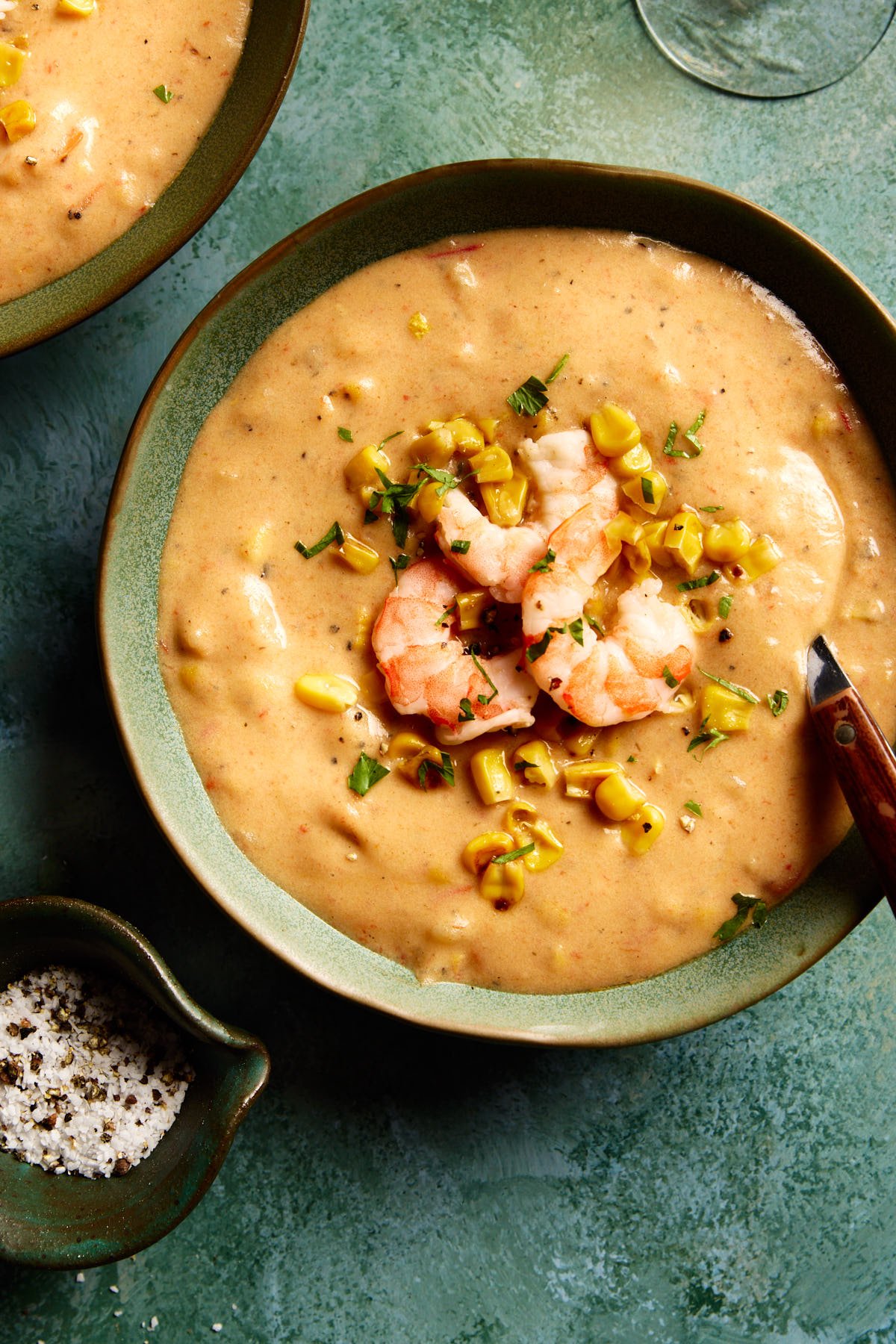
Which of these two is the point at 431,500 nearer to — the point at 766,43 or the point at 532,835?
the point at 532,835

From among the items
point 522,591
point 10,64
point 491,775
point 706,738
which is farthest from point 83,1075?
point 10,64

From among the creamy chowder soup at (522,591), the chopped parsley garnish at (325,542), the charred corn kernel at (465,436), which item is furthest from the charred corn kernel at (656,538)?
the chopped parsley garnish at (325,542)

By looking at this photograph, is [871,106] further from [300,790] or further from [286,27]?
[300,790]

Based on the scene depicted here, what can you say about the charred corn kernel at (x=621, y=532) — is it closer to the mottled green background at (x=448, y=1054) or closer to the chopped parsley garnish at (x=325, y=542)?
the chopped parsley garnish at (x=325, y=542)

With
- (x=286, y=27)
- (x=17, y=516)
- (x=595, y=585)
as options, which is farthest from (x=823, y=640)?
(x=17, y=516)

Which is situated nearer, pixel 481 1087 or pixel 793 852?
pixel 793 852

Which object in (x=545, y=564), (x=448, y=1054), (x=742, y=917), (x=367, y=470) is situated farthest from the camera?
(x=448, y=1054)

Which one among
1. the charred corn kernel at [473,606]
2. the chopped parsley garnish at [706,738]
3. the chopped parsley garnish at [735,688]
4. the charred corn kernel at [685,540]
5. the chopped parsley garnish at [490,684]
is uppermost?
the charred corn kernel at [685,540]
